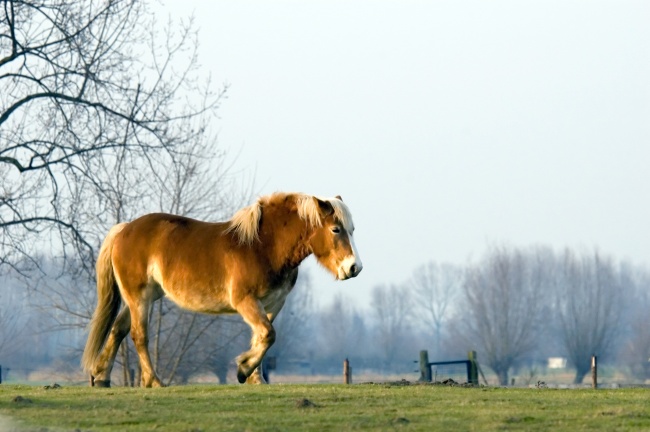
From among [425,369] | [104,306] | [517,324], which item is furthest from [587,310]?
[104,306]

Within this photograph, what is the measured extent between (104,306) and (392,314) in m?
141

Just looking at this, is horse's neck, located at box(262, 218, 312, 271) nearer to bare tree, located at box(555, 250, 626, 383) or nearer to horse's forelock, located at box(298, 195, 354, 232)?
horse's forelock, located at box(298, 195, 354, 232)

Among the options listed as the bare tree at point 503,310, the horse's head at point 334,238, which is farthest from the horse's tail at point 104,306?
the bare tree at point 503,310

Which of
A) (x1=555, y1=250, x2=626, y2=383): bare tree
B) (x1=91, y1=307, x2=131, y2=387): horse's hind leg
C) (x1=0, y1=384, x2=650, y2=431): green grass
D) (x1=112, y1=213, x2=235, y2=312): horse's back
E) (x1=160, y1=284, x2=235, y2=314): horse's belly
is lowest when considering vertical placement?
(x1=0, y1=384, x2=650, y2=431): green grass

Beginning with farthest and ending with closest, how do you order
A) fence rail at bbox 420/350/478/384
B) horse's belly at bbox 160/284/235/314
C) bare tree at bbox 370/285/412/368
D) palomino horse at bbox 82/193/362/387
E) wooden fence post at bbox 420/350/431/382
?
bare tree at bbox 370/285/412/368 < wooden fence post at bbox 420/350/431/382 < fence rail at bbox 420/350/478/384 < horse's belly at bbox 160/284/235/314 < palomino horse at bbox 82/193/362/387

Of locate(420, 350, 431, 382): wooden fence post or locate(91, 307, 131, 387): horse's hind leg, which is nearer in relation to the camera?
locate(91, 307, 131, 387): horse's hind leg

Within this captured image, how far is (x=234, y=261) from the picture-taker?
14.5m

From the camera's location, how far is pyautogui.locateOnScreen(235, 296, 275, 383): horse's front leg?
45.5 ft

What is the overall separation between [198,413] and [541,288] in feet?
303

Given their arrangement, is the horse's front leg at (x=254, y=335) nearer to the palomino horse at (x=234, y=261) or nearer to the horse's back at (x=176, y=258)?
the palomino horse at (x=234, y=261)

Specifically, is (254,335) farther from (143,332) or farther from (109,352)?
(109,352)

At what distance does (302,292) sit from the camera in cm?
9456

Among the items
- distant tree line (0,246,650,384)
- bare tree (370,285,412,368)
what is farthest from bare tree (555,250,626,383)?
bare tree (370,285,412,368)

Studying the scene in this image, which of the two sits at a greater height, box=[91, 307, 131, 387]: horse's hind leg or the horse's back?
the horse's back
